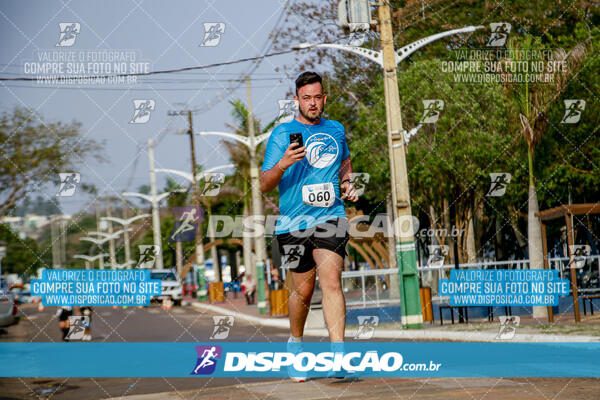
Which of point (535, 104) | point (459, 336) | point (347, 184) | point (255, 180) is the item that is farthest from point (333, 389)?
point (255, 180)

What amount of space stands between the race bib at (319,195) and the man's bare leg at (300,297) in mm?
479

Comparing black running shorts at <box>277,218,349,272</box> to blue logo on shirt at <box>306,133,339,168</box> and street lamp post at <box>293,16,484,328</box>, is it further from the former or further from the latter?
street lamp post at <box>293,16,484,328</box>

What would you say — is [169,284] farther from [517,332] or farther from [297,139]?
[297,139]

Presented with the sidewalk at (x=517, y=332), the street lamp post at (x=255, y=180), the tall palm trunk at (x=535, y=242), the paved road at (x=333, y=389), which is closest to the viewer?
the paved road at (x=333, y=389)

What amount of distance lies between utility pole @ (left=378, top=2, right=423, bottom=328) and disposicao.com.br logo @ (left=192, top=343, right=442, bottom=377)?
923cm

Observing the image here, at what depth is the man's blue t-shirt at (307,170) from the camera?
5570 mm

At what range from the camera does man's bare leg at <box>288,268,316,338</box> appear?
18.4 ft

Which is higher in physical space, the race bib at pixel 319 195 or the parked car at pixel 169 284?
the race bib at pixel 319 195

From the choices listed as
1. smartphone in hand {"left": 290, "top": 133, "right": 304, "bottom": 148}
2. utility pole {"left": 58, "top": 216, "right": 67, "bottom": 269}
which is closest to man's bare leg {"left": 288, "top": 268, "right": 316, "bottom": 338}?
smartphone in hand {"left": 290, "top": 133, "right": 304, "bottom": 148}

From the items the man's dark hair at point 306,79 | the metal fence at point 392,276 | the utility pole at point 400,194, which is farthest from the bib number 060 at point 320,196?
the metal fence at point 392,276

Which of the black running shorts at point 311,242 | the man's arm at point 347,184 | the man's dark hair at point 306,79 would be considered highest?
the man's dark hair at point 306,79

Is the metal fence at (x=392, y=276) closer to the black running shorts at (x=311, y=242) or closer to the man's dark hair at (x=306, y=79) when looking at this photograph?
the black running shorts at (x=311, y=242)

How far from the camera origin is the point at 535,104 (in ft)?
53.3

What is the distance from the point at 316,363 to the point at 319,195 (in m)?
1.15
